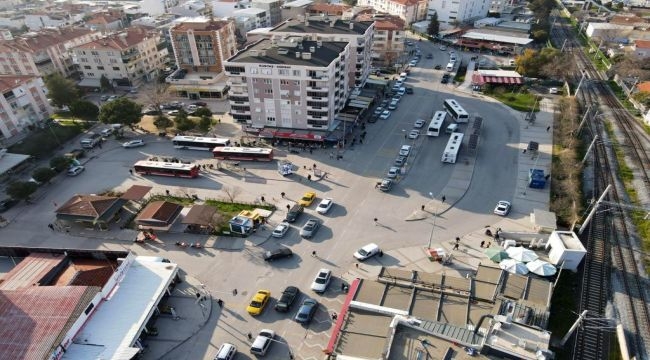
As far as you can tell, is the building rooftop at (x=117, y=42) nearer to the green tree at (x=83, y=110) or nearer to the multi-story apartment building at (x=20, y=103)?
the multi-story apartment building at (x=20, y=103)

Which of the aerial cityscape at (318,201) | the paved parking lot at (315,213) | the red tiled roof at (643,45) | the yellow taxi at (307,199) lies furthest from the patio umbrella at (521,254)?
the red tiled roof at (643,45)

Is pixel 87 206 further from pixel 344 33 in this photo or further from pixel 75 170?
pixel 344 33

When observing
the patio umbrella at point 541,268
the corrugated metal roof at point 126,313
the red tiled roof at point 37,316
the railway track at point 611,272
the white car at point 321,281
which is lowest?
the railway track at point 611,272

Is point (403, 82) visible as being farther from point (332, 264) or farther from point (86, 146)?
point (86, 146)

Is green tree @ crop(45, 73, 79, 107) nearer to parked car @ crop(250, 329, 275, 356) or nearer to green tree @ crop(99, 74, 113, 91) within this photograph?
green tree @ crop(99, 74, 113, 91)

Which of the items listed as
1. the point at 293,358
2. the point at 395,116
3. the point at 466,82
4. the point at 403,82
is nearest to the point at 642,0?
the point at 466,82
